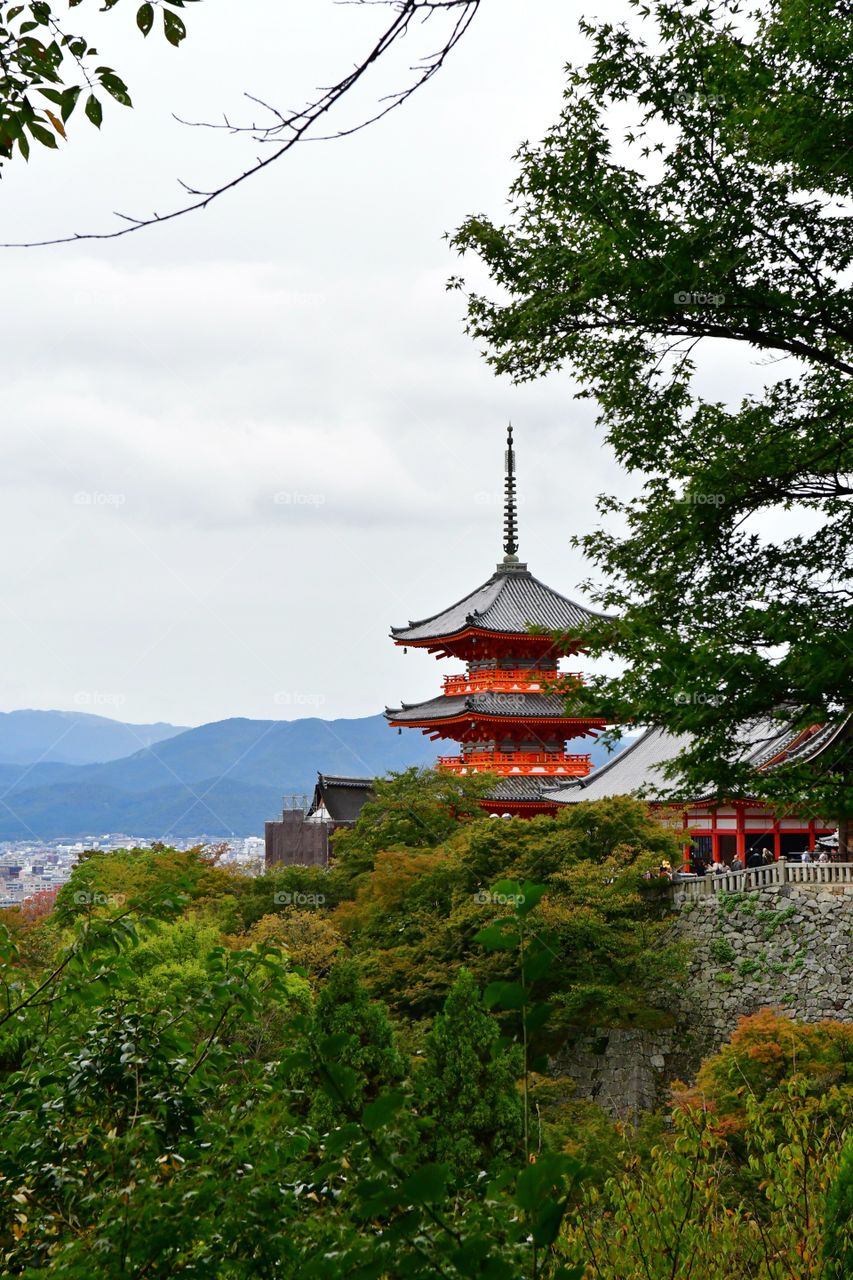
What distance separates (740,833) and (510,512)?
1039cm

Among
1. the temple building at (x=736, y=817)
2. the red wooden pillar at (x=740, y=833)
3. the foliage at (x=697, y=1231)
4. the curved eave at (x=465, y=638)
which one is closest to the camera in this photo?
the foliage at (x=697, y=1231)

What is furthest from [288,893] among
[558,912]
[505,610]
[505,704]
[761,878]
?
[505,610]

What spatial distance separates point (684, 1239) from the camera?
3.76 meters

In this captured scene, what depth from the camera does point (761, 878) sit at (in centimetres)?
1638

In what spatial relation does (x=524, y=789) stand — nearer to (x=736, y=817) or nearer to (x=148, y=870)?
(x=736, y=817)

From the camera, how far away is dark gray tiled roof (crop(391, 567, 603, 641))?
81.9 feet

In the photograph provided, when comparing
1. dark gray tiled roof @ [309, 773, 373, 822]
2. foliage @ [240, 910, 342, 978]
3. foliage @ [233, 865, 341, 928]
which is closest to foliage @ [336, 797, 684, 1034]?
foliage @ [240, 910, 342, 978]

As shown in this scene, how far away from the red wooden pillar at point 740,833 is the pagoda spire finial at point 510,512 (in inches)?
374

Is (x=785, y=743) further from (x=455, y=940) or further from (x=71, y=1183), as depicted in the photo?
(x=71, y=1183)

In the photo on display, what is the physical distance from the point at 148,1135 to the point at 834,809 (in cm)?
468

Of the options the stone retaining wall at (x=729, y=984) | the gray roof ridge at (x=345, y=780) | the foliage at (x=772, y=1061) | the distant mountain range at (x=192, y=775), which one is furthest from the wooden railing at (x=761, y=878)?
the distant mountain range at (x=192, y=775)

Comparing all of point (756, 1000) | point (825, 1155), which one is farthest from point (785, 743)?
point (825, 1155)

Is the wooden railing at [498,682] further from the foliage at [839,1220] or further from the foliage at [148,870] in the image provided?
the foliage at [839,1220]

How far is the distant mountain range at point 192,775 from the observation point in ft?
335
